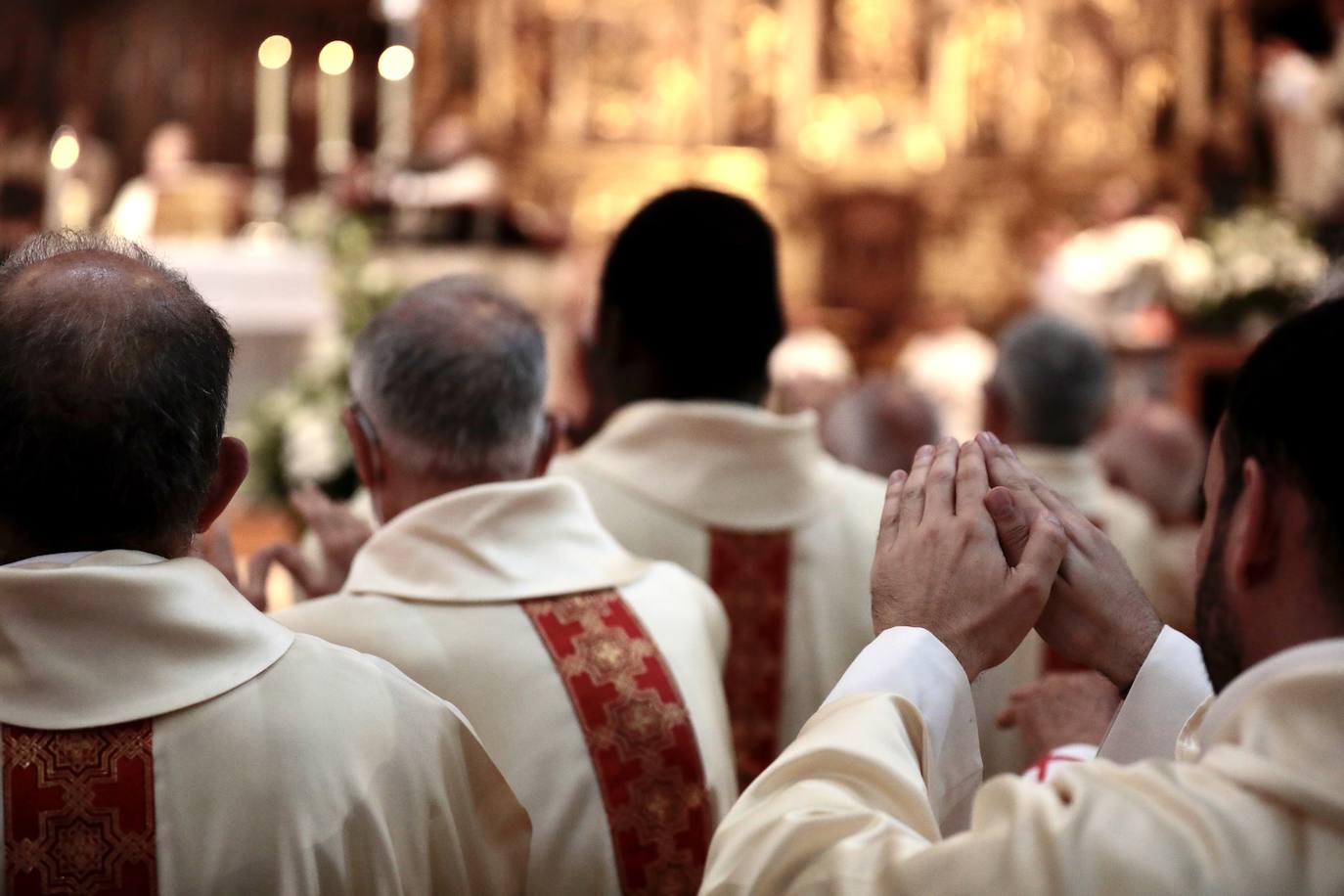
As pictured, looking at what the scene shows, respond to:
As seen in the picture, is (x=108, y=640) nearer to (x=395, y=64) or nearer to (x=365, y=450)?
(x=365, y=450)

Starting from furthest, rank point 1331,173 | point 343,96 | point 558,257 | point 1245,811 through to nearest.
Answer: point 1331,173
point 558,257
point 343,96
point 1245,811

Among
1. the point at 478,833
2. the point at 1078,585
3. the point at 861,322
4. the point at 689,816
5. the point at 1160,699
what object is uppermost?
the point at 1078,585

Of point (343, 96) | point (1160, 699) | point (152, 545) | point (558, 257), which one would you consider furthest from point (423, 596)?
point (558, 257)

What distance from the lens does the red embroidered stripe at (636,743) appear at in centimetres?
220

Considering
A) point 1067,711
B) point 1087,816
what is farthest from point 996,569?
point 1067,711

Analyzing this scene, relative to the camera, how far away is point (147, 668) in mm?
1557

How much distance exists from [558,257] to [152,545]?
7724mm

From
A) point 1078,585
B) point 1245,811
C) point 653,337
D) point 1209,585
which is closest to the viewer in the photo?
point 1245,811

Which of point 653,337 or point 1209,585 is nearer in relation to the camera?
point 1209,585

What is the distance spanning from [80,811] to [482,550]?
0.77m

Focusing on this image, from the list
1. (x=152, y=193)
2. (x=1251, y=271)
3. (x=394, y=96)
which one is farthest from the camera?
(x=1251, y=271)

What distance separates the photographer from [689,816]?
7.31ft

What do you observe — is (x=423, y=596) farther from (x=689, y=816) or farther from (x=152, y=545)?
(x=152, y=545)

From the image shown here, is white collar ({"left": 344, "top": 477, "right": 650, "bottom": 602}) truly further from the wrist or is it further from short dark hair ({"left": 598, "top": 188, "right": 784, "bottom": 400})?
the wrist
